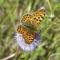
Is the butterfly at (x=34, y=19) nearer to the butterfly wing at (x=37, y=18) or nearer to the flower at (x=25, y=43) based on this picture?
the butterfly wing at (x=37, y=18)

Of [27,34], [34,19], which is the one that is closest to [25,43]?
[27,34]

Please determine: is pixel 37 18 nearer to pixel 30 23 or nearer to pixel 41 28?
pixel 30 23

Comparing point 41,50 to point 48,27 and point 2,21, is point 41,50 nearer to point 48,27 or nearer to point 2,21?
point 48,27

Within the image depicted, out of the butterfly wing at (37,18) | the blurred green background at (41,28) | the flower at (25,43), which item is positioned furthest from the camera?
the blurred green background at (41,28)

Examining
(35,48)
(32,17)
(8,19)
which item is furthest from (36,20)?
(8,19)

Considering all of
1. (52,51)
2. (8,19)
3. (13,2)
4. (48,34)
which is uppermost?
(13,2)

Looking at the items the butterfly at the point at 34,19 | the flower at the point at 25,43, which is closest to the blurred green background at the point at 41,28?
the flower at the point at 25,43

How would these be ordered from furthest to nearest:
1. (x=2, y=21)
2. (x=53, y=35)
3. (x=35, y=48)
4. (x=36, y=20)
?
(x=2, y=21), (x=53, y=35), (x=35, y=48), (x=36, y=20)

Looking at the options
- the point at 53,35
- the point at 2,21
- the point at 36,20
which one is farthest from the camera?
the point at 2,21
